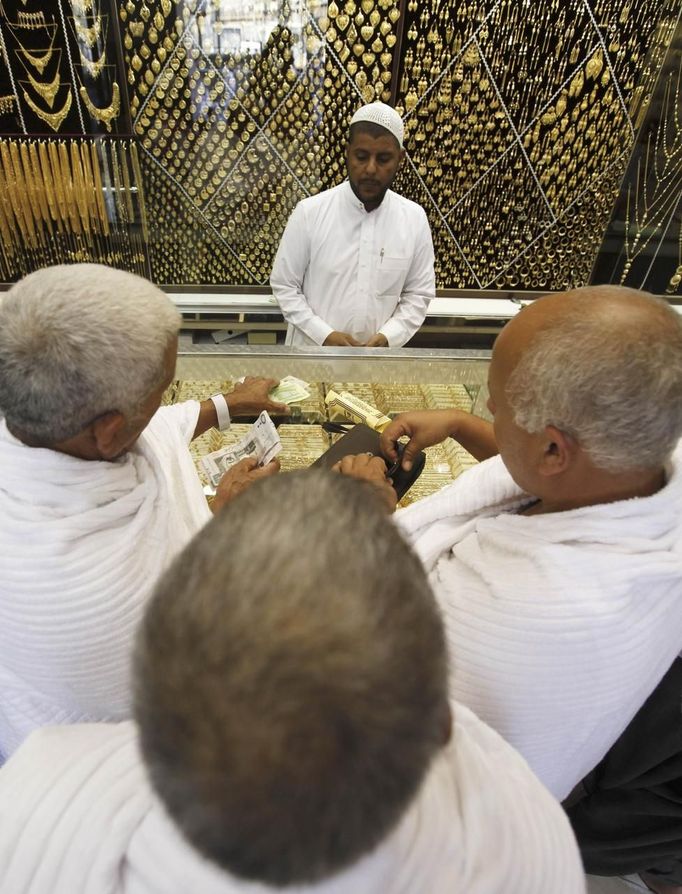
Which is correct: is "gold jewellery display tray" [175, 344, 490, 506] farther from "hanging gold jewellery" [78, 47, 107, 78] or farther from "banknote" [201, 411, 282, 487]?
"hanging gold jewellery" [78, 47, 107, 78]

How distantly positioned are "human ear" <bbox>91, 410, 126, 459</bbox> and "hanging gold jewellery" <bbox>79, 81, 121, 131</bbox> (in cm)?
307

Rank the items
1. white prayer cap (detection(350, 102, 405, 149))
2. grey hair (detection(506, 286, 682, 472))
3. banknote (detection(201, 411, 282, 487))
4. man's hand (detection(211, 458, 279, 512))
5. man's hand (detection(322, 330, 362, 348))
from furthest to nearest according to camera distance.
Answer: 1. man's hand (detection(322, 330, 362, 348))
2. white prayer cap (detection(350, 102, 405, 149))
3. banknote (detection(201, 411, 282, 487))
4. man's hand (detection(211, 458, 279, 512))
5. grey hair (detection(506, 286, 682, 472))

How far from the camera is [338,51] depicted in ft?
10.7

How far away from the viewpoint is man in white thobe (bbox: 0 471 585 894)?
380mm

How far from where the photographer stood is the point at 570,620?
2.92 ft

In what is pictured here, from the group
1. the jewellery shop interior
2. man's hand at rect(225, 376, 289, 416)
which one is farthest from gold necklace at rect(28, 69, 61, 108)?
man's hand at rect(225, 376, 289, 416)

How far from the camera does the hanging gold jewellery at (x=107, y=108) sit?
10.4 feet

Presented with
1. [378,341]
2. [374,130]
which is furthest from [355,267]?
[374,130]

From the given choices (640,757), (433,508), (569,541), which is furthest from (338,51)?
(640,757)

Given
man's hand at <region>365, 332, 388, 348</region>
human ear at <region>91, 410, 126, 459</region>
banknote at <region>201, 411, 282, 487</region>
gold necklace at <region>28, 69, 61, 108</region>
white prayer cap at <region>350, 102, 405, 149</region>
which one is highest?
gold necklace at <region>28, 69, 61, 108</region>

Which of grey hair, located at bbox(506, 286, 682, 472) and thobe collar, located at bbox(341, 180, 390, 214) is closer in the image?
grey hair, located at bbox(506, 286, 682, 472)

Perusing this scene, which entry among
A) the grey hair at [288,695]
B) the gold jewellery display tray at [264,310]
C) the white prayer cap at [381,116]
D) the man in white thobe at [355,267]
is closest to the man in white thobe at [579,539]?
the grey hair at [288,695]

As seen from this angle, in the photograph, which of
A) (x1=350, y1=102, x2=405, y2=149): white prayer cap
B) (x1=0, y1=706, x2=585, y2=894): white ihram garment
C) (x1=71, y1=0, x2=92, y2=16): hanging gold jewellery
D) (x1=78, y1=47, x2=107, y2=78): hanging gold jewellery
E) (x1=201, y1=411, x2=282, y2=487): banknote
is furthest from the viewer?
(x1=78, y1=47, x2=107, y2=78): hanging gold jewellery

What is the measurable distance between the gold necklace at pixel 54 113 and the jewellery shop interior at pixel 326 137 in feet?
0.04
